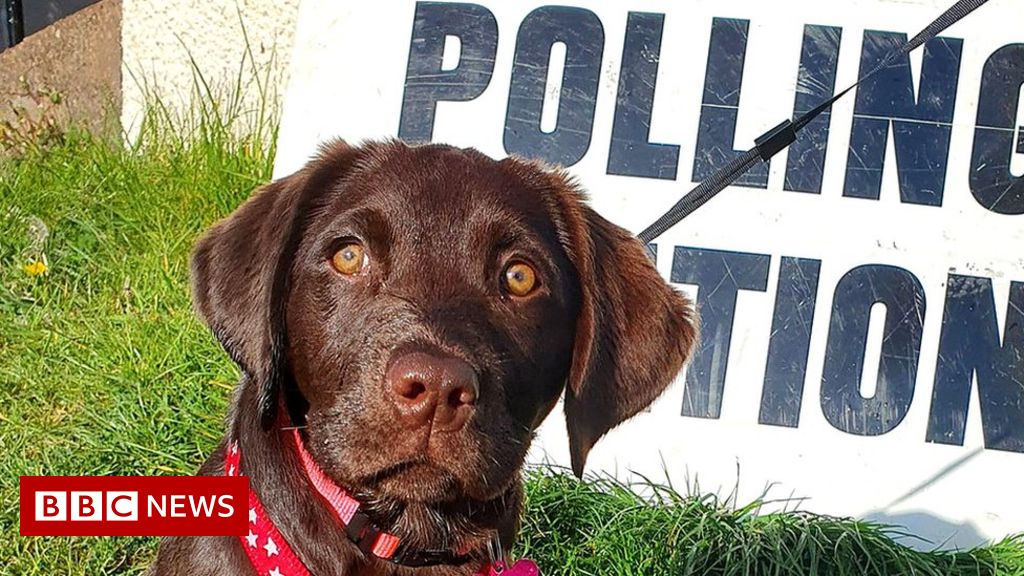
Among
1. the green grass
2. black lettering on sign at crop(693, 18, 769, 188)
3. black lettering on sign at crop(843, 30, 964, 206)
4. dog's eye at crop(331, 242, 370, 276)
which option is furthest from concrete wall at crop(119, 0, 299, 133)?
dog's eye at crop(331, 242, 370, 276)

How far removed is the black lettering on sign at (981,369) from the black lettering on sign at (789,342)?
443 mm

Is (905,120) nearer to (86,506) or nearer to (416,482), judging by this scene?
(416,482)

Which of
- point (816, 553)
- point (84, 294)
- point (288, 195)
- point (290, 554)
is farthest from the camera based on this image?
point (84, 294)

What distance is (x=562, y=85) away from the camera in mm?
4562

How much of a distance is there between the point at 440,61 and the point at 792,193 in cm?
132

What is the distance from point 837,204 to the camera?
14.4 feet

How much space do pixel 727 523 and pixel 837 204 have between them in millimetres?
1197

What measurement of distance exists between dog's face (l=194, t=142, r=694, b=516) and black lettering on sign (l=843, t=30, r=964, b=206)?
6.38ft

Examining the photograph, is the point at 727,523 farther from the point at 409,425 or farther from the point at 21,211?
the point at 21,211

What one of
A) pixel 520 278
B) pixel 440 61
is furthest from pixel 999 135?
pixel 520 278

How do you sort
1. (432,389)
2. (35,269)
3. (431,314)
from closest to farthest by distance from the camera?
(432,389)
(431,314)
(35,269)

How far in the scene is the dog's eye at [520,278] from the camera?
2471mm

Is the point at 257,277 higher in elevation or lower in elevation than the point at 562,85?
lower

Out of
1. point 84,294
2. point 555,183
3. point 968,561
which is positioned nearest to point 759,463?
point 968,561
